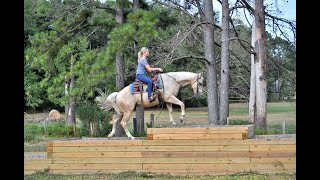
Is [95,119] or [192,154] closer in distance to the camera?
[192,154]

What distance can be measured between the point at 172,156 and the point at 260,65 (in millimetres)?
5799

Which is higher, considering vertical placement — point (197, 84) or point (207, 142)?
point (197, 84)

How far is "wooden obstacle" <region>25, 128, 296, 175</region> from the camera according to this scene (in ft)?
28.2

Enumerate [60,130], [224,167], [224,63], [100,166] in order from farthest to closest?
1. [60,130]
2. [224,63]
3. [100,166]
4. [224,167]

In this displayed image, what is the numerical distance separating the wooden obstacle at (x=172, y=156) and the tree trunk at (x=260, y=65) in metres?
5.15

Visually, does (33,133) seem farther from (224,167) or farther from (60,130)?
(224,167)

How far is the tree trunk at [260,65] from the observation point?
1365cm

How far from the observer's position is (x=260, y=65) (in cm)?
1377

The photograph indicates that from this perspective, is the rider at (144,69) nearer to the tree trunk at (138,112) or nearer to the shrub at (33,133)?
the tree trunk at (138,112)

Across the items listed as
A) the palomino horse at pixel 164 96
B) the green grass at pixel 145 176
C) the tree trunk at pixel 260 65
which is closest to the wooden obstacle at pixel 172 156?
the green grass at pixel 145 176

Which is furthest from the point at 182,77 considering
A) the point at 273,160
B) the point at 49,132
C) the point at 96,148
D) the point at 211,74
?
the point at 49,132

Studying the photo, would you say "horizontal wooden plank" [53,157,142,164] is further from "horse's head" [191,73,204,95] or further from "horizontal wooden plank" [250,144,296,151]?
"horizontal wooden plank" [250,144,296,151]
